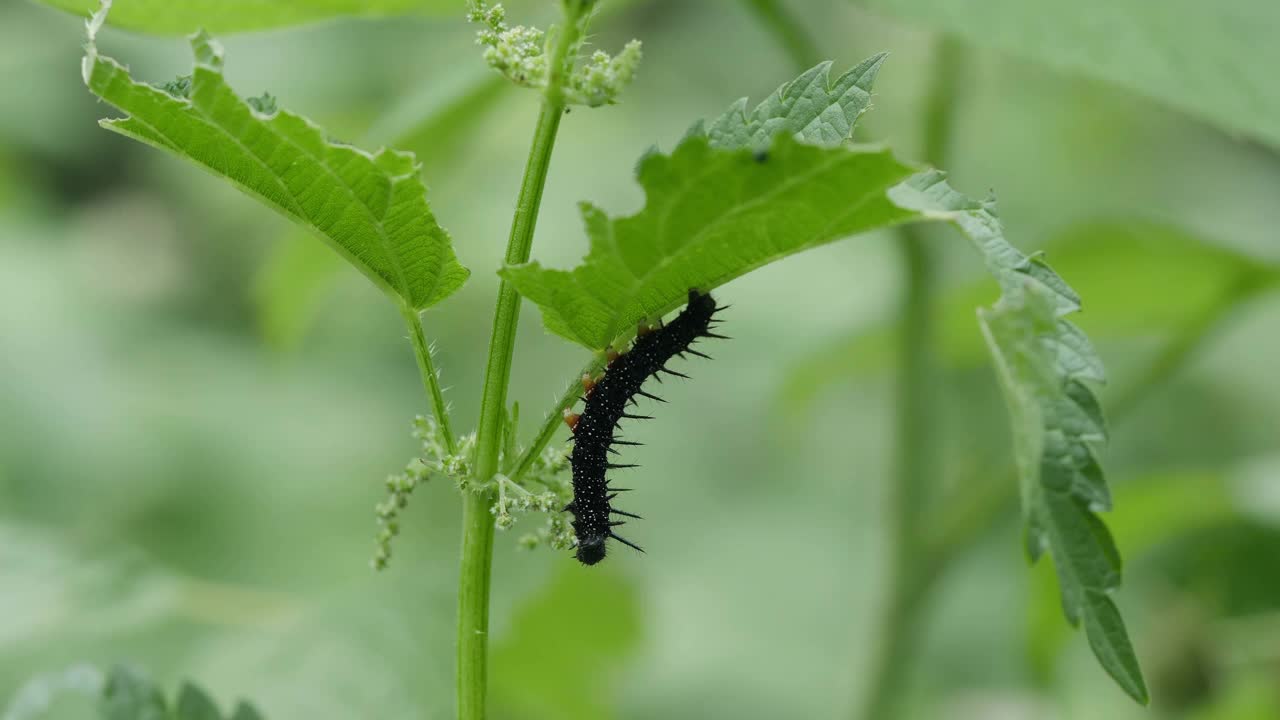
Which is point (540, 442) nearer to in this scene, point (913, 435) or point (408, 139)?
point (913, 435)

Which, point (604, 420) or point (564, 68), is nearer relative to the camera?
point (564, 68)

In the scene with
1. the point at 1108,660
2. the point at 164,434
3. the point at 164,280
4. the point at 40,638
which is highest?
the point at 164,280

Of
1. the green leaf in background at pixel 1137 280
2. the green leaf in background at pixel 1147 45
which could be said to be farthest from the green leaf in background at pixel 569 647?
the green leaf in background at pixel 1147 45

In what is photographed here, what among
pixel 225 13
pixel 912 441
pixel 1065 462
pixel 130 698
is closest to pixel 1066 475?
pixel 1065 462

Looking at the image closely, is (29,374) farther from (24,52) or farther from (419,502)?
(24,52)

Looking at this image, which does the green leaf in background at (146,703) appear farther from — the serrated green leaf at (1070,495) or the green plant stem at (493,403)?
the serrated green leaf at (1070,495)

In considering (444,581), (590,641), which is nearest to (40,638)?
(444,581)

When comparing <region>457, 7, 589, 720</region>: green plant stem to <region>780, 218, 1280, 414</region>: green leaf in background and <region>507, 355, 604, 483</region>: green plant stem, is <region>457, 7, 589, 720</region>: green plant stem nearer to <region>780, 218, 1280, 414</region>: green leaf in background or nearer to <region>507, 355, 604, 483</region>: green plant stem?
<region>507, 355, 604, 483</region>: green plant stem
